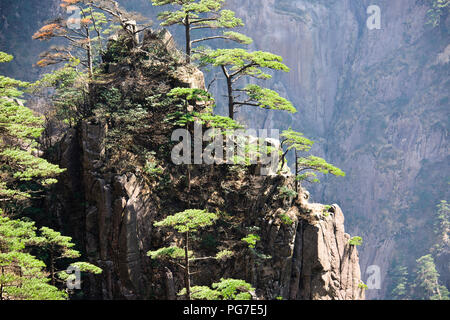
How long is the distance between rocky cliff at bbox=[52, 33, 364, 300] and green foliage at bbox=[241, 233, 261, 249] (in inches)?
13.5

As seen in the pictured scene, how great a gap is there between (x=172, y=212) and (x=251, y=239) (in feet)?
9.96

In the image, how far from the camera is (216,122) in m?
13.8

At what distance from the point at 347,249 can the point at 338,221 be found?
125 cm

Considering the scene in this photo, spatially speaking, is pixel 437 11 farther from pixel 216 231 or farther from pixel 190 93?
pixel 216 231

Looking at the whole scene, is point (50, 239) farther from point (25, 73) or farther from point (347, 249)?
point (25, 73)

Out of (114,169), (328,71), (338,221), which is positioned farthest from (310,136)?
(114,169)

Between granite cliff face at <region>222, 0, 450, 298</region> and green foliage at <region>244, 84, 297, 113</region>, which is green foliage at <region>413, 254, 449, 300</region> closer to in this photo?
granite cliff face at <region>222, 0, 450, 298</region>

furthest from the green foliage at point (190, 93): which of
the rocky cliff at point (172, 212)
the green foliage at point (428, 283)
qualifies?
the green foliage at point (428, 283)

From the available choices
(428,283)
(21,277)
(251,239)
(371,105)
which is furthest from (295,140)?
(371,105)

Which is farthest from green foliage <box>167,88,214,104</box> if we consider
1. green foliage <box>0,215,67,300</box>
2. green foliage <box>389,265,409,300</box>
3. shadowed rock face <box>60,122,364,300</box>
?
green foliage <box>389,265,409,300</box>

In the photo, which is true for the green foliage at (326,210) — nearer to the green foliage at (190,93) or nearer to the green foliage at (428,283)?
the green foliage at (190,93)

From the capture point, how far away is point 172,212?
1426cm

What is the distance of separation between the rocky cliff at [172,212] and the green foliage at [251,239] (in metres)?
0.34

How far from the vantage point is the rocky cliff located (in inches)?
527
